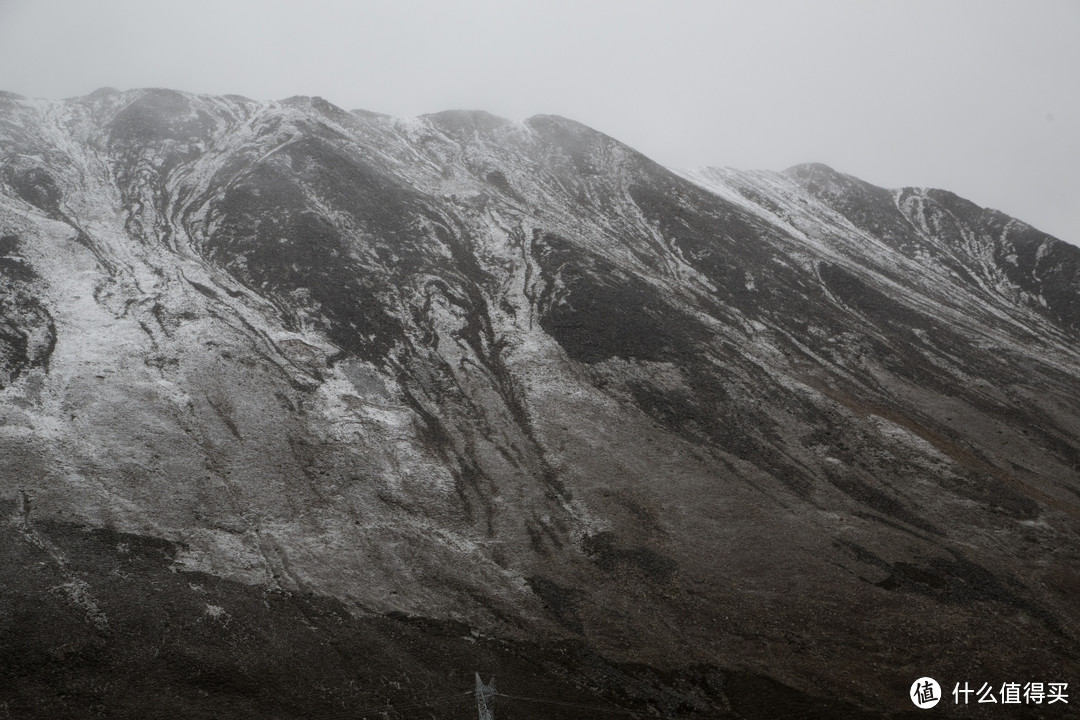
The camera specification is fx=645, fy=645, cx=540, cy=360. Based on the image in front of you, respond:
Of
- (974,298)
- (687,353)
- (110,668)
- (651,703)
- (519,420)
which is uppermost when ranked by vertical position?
(974,298)

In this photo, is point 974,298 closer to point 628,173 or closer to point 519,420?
point 628,173

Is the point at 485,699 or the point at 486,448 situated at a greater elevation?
the point at 486,448

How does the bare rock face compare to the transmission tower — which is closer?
the transmission tower

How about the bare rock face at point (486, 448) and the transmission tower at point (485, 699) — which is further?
the bare rock face at point (486, 448)

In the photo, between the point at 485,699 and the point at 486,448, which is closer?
the point at 485,699

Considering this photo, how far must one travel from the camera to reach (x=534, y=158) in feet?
365

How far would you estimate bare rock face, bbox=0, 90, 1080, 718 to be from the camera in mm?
30391

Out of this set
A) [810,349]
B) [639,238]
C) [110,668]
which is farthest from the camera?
[639,238]

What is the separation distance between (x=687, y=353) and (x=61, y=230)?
6513 cm

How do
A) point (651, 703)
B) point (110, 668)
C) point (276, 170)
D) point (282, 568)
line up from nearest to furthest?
point (110, 668) < point (651, 703) < point (282, 568) < point (276, 170)

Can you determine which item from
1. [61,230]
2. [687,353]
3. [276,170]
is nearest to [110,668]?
[687,353]

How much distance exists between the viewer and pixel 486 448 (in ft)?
162

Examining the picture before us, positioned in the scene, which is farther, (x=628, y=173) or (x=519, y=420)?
(x=628, y=173)

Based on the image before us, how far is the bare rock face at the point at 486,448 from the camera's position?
30391 mm
